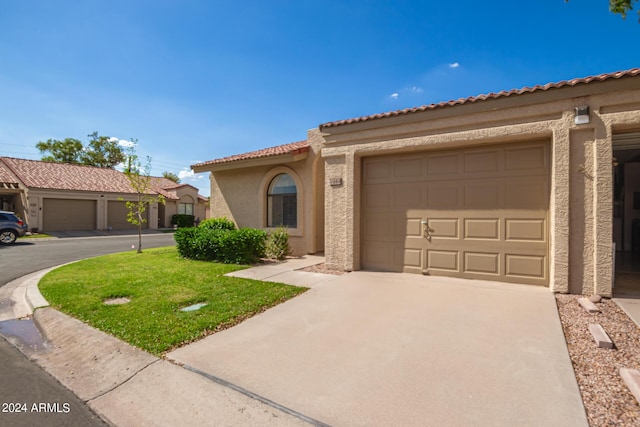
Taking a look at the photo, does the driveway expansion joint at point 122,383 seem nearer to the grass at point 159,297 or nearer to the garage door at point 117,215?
the grass at point 159,297

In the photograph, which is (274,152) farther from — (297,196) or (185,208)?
(185,208)

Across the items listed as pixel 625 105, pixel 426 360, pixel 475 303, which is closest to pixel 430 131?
pixel 625 105

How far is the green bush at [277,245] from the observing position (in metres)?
9.73

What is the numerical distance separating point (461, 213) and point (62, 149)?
5131cm

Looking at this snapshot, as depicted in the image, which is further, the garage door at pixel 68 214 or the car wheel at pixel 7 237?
the garage door at pixel 68 214

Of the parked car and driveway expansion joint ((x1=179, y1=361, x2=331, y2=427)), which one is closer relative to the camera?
driveway expansion joint ((x1=179, y1=361, x2=331, y2=427))

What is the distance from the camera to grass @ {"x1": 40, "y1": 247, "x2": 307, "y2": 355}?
420 cm

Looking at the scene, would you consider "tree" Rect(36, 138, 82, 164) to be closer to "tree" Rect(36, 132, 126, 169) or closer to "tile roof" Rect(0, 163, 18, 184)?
"tree" Rect(36, 132, 126, 169)

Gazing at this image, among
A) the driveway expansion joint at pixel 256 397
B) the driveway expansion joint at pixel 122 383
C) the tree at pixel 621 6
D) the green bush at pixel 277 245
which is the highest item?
the tree at pixel 621 6

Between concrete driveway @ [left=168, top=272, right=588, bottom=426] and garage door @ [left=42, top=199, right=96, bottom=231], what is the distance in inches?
1037

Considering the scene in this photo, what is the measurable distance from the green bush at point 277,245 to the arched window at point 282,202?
0.91 metres

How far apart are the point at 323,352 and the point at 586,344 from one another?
3.13 m

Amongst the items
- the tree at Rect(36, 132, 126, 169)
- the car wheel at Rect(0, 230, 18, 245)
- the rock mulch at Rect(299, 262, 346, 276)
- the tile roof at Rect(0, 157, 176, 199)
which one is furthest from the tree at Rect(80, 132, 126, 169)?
the rock mulch at Rect(299, 262, 346, 276)

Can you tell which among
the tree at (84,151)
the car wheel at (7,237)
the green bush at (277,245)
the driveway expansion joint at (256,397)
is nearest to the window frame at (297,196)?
the green bush at (277,245)
